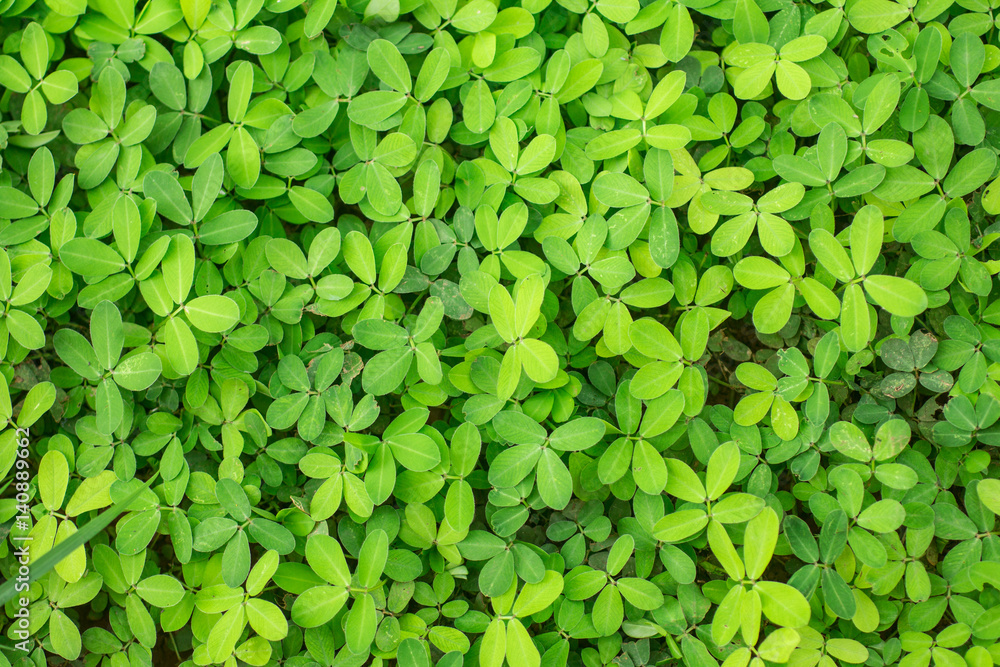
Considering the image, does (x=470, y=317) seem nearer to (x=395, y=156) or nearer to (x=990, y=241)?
(x=395, y=156)

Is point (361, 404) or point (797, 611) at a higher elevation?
point (361, 404)

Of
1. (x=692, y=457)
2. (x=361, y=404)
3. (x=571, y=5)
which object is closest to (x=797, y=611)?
(x=692, y=457)

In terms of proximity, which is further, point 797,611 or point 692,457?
point 692,457

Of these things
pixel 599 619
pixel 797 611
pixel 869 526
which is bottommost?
pixel 599 619

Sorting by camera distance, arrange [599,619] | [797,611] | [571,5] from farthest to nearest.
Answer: [571,5] < [599,619] < [797,611]

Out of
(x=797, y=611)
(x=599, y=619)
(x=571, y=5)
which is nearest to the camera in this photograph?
(x=797, y=611)

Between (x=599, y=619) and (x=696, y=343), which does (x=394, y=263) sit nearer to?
(x=696, y=343)
